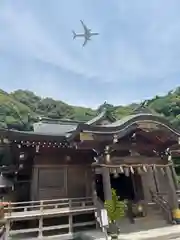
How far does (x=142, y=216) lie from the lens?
961 centimetres

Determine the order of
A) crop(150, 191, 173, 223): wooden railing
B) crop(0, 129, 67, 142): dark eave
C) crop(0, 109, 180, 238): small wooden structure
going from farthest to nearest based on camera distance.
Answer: crop(150, 191, 173, 223): wooden railing, crop(0, 109, 180, 238): small wooden structure, crop(0, 129, 67, 142): dark eave

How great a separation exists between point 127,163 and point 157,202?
316 centimetres

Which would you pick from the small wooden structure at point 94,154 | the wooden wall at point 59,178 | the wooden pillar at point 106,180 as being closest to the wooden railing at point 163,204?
the small wooden structure at point 94,154

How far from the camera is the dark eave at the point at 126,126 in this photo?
8.27 m

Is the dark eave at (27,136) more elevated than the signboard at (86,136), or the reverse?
the dark eave at (27,136)

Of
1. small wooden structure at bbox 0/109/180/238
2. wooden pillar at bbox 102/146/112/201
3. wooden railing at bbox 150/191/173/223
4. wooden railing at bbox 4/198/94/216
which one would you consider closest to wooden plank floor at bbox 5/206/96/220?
wooden railing at bbox 4/198/94/216

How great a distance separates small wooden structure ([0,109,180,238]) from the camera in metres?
8.63

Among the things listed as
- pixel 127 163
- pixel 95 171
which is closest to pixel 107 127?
pixel 127 163

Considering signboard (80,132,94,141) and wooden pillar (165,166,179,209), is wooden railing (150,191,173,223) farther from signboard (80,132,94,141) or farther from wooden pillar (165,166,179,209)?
A: signboard (80,132,94,141)

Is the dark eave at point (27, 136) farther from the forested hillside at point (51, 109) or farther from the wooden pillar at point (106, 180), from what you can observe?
the forested hillside at point (51, 109)

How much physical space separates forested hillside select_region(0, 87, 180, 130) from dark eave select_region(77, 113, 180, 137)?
364 inches

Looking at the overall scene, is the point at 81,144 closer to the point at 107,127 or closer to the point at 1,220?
the point at 107,127

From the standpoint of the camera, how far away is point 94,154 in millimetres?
10156

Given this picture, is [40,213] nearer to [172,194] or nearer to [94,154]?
[94,154]
